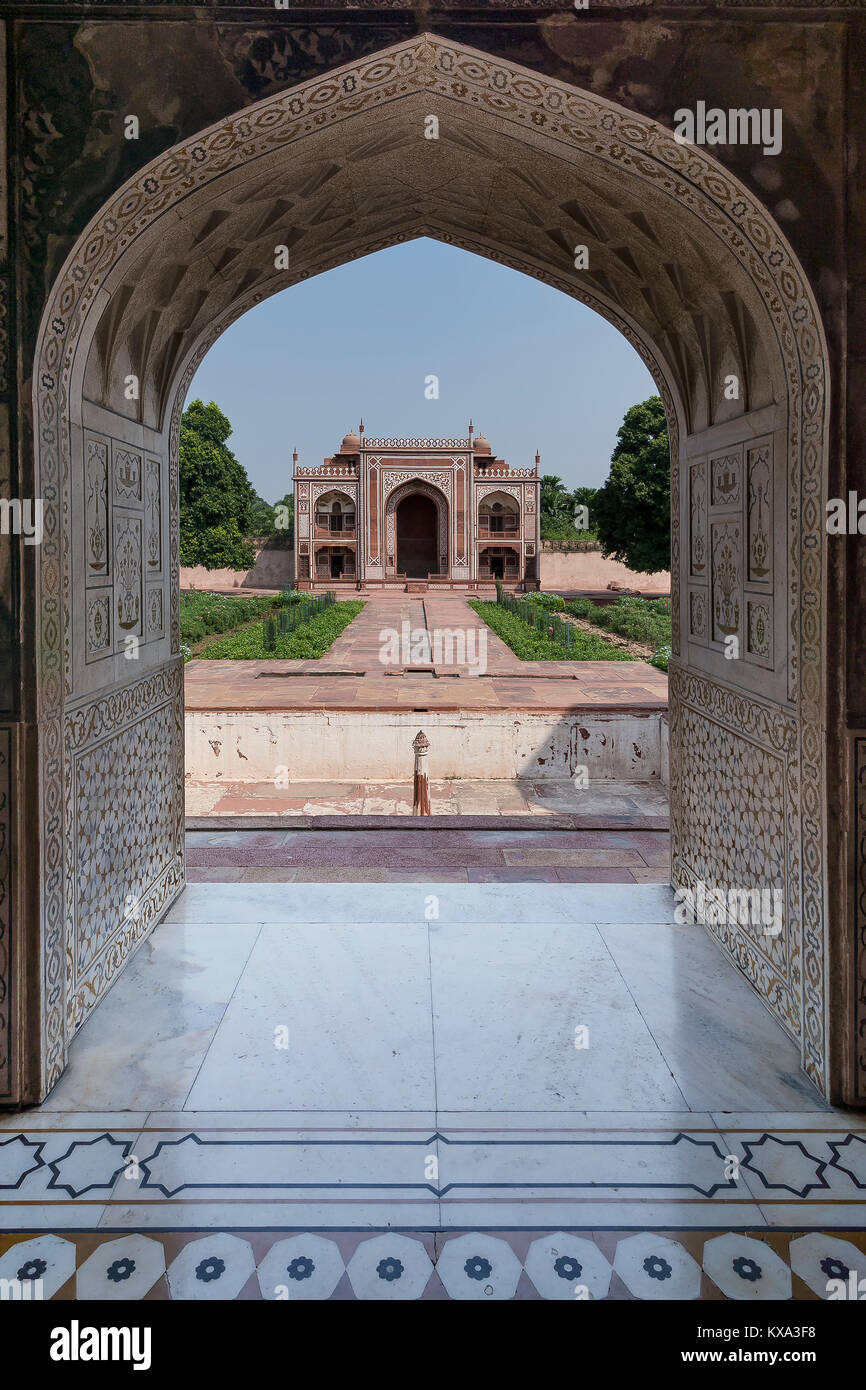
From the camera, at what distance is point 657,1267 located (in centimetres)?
169

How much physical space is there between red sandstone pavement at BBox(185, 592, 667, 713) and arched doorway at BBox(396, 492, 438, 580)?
18.7 meters

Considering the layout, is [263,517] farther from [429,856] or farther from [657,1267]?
[657,1267]

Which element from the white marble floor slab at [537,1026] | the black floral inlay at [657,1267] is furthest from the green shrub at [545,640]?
the black floral inlay at [657,1267]

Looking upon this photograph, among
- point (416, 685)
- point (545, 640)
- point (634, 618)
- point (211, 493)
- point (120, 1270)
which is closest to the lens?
point (120, 1270)

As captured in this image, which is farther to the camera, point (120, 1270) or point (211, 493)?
point (211, 493)

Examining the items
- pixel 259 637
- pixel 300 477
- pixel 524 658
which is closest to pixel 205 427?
pixel 300 477

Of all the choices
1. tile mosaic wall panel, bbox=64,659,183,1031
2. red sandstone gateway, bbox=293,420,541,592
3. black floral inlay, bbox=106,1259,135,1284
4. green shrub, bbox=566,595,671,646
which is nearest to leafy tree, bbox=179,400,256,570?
red sandstone gateway, bbox=293,420,541,592

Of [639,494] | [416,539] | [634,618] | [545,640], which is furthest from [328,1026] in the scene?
[416,539]

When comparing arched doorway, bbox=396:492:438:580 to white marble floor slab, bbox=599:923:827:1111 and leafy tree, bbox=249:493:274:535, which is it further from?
white marble floor slab, bbox=599:923:827:1111

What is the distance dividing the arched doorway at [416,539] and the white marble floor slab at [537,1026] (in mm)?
29203

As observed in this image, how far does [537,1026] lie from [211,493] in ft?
74.7

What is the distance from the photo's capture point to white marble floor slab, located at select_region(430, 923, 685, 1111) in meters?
2.25

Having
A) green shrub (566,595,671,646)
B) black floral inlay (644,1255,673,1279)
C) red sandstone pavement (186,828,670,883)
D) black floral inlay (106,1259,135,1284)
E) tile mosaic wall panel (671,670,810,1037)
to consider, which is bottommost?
black floral inlay (644,1255,673,1279)
